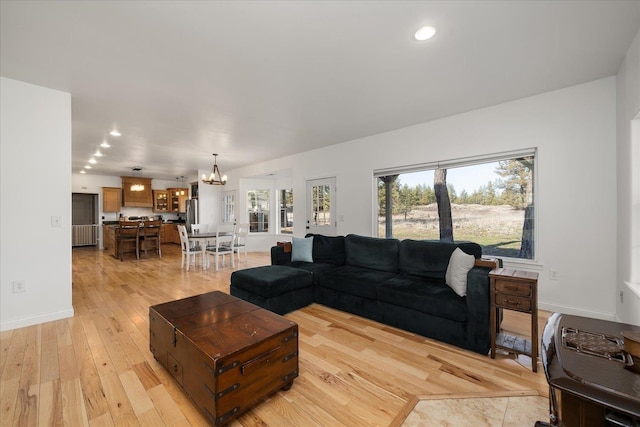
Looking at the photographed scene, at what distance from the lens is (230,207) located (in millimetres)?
8922

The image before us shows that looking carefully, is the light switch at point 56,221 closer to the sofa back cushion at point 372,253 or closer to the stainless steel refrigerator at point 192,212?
the sofa back cushion at point 372,253

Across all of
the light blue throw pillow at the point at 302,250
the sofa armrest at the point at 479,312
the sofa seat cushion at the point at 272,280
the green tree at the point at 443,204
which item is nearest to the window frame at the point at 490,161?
the green tree at the point at 443,204

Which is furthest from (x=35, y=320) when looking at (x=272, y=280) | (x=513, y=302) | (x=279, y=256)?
(x=513, y=302)

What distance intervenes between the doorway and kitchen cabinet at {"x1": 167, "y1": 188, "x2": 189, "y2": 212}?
2321 mm

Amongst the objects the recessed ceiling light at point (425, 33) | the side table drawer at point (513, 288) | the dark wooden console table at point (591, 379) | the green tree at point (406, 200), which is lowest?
the side table drawer at point (513, 288)

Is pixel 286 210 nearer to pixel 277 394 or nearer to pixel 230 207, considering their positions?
pixel 230 207

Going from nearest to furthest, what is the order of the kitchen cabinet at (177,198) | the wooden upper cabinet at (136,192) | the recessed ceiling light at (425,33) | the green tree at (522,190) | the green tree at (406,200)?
the recessed ceiling light at (425,33) < the green tree at (522,190) < the green tree at (406,200) < the wooden upper cabinet at (136,192) < the kitchen cabinet at (177,198)

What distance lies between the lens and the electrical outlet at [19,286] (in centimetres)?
279

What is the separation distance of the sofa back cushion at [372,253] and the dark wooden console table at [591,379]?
93.1 inches

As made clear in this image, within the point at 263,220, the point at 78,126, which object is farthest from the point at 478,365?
the point at 263,220

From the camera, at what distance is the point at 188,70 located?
259cm

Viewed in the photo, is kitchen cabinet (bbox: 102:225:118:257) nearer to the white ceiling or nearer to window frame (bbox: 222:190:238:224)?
window frame (bbox: 222:190:238:224)

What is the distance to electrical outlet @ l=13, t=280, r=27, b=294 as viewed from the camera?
2.79m

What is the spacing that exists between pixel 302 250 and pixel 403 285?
5.55 ft
